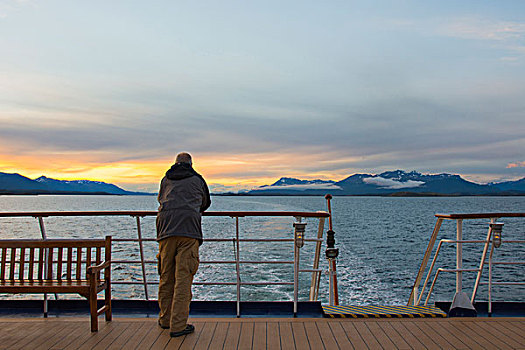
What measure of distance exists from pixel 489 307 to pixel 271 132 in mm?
16035

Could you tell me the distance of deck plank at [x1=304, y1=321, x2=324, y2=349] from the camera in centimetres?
337

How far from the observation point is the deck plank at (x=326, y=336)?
11.0 ft

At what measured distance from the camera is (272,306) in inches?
177

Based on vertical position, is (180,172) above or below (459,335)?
above

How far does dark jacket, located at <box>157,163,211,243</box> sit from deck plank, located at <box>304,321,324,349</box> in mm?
1219

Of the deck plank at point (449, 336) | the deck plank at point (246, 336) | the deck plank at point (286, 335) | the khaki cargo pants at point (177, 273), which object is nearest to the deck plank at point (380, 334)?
the deck plank at point (449, 336)

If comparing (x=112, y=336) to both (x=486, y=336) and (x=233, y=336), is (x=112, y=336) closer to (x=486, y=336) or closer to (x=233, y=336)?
(x=233, y=336)

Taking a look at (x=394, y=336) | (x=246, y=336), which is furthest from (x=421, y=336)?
(x=246, y=336)

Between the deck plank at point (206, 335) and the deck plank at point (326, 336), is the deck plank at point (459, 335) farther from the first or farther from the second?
the deck plank at point (206, 335)

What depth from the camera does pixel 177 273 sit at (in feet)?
12.0

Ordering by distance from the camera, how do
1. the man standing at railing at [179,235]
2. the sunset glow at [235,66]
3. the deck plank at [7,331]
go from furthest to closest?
the sunset glow at [235,66] → the man standing at railing at [179,235] → the deck plank at [7,331]

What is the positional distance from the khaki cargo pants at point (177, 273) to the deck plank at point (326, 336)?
1151 millimetres

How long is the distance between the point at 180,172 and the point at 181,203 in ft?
0.87

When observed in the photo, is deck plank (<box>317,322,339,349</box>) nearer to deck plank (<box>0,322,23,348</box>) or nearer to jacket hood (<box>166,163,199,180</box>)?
jacket hood (<box>166,163,199,180</box>)
